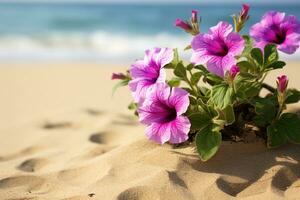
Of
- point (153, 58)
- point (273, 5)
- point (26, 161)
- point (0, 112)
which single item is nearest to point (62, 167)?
point (26, 161)

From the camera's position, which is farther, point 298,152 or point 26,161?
point 26,161

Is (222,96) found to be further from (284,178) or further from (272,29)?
(272,29)

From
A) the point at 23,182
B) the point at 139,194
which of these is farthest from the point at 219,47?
the point at 23,182

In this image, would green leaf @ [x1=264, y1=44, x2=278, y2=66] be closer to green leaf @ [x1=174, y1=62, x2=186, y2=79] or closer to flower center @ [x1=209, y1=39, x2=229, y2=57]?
flower center @ [x1=209, y1=39, x2=229, y2=57]

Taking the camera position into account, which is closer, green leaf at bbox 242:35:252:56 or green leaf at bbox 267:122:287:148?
green leaf at bbox 267:122:287:148

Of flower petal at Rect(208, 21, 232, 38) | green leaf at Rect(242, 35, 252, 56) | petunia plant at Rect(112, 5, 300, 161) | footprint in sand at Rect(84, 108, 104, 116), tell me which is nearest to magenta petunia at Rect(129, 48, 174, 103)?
petunia plant at Rect(112, 5, 300, 161)

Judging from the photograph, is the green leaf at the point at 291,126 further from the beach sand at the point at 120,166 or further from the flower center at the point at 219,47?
the flower center at the point at 219,47

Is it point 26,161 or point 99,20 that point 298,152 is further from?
point 99,20
